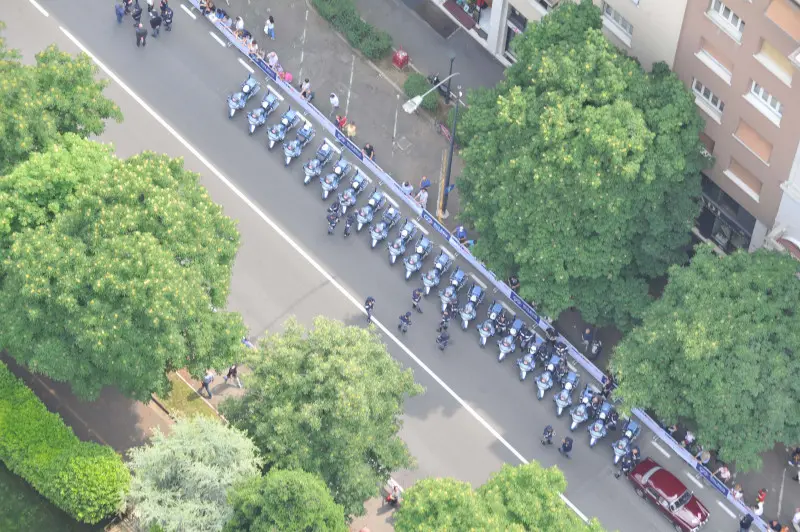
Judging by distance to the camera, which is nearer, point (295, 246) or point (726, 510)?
point (726, 510)

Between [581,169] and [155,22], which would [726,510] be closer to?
[581,169]

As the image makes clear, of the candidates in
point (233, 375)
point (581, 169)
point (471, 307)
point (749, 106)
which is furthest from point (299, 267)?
point (749, 106)

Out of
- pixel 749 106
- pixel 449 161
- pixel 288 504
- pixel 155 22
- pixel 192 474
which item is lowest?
pixel 192 474

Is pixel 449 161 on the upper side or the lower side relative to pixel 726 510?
upper

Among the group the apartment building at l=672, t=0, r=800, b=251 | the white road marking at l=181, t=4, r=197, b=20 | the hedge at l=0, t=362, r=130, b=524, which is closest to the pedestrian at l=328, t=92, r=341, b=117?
the white road marking at l=181, t=4, r=197, b=20

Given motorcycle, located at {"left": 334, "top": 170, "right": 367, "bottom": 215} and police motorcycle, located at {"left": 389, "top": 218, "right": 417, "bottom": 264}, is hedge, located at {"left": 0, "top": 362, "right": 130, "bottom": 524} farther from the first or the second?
motorcycle, located at {"left": 334, "top": 170, "right": 367, "bottom": 215}

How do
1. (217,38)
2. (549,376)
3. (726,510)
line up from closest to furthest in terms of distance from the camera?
(726,510), (549,376), (217,38)
